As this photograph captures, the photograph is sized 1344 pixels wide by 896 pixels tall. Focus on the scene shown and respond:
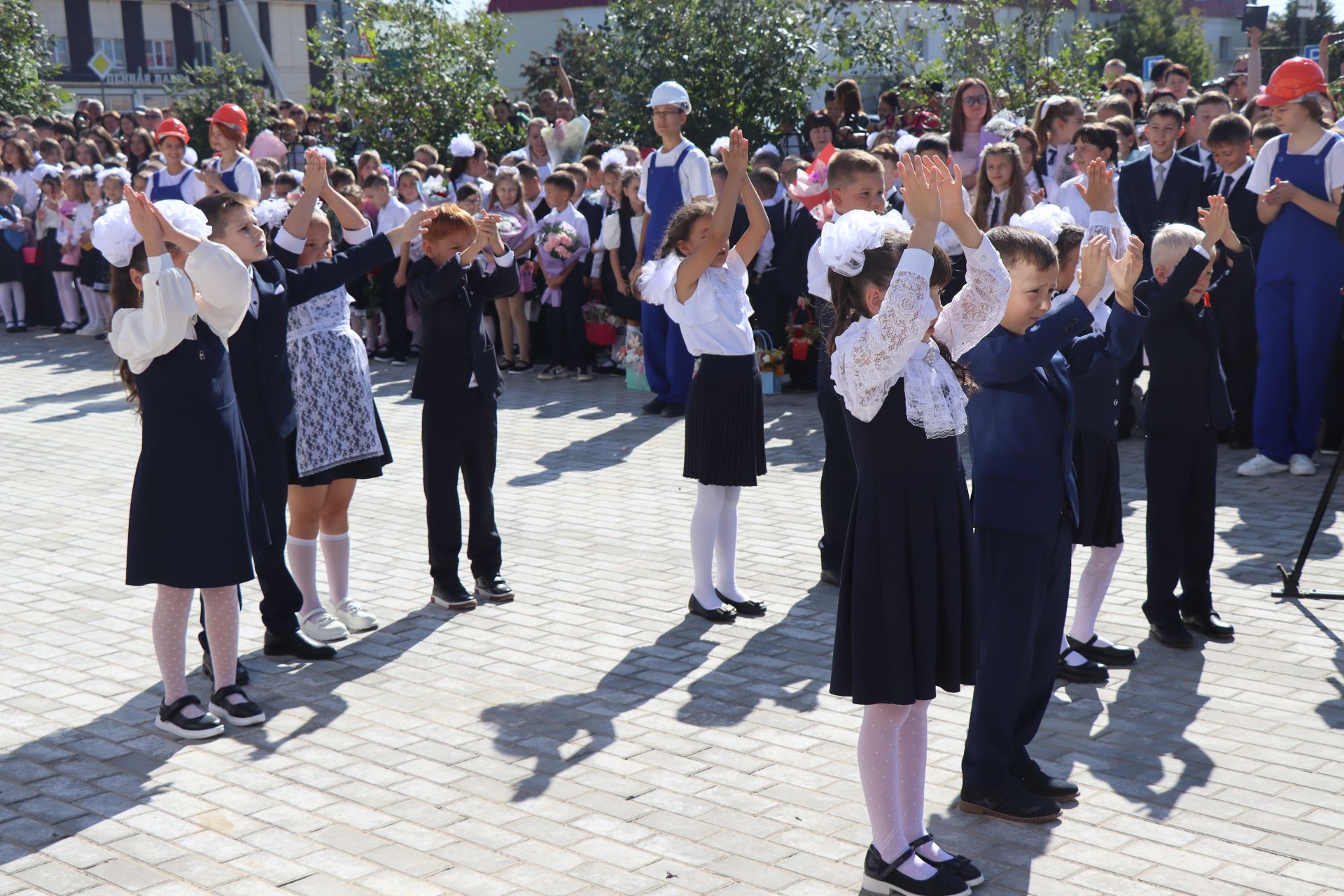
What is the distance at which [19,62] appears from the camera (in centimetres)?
2577

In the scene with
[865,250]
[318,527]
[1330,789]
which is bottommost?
[1330,789]

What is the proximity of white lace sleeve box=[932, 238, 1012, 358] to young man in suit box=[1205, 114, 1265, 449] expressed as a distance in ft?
17.2

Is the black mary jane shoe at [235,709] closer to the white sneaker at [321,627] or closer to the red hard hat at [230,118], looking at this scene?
the white sneaker at [321,627]

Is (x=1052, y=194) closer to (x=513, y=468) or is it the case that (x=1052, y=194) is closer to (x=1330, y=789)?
(x=513, y=468)

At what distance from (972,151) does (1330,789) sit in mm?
7330

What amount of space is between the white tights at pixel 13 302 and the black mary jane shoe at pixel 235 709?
44.2 feet

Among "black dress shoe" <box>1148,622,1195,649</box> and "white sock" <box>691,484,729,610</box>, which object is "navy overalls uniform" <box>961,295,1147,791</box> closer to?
"black dress shoe" <box>1148,622,1195,649</box>

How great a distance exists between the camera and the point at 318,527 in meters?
6.23

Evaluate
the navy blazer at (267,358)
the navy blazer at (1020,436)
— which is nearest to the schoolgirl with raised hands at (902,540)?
the navy blazer at (1020,436)

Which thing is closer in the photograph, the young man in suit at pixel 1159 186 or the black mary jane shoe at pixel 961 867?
the black mary jane shoe at pixel 961 867

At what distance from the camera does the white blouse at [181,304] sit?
185 inches

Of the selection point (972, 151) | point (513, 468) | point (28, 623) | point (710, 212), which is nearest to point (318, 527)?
point (28, 623)

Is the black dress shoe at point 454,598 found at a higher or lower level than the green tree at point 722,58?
lower

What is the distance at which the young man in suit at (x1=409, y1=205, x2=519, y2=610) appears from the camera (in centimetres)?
629
